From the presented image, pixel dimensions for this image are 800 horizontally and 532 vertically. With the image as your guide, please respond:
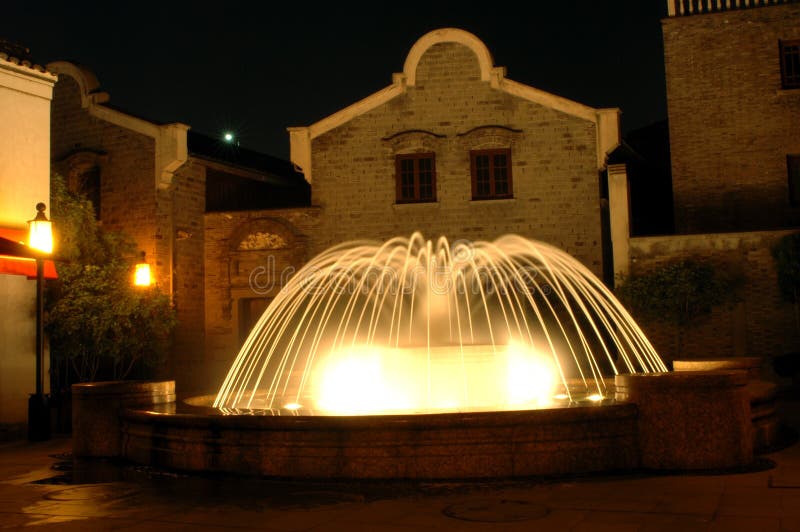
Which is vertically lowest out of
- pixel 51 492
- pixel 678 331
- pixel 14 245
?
pixel 51 492

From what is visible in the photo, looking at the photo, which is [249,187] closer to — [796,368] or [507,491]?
[796,368]

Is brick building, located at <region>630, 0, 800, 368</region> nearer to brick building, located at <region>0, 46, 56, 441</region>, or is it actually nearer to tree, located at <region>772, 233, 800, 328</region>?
tree, located at <region>772, 233, 800, 328</region>

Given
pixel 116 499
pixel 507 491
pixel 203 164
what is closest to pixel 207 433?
pixel 116 499

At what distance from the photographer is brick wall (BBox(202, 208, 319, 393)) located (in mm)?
25688

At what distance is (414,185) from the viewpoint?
25453mm

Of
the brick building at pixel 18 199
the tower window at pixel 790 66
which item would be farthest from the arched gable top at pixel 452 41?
the brick building at pixel 18 199

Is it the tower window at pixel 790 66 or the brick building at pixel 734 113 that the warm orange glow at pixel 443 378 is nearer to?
the brick building at pixel 734 113

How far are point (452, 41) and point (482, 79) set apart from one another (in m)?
1.45

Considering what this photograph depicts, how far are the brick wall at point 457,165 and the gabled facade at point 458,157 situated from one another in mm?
29

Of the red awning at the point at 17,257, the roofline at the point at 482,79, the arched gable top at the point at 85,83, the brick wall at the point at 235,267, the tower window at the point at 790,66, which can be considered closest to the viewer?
the red awning at the point at 17,257

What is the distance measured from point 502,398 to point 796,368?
10.8 meters

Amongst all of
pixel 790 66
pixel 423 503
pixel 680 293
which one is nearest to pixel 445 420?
pixel 423 503

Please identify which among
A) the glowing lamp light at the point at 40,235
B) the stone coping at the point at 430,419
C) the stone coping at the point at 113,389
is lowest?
the stone coping at the point at 430,419

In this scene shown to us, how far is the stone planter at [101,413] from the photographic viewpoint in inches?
445
